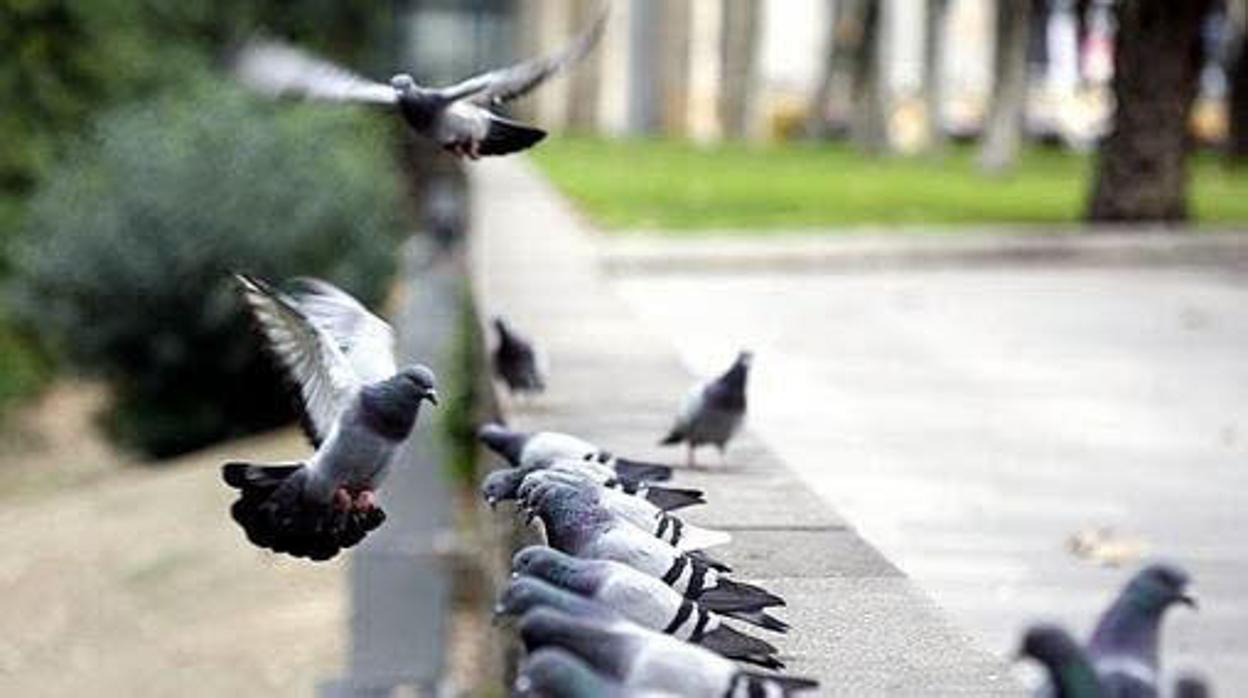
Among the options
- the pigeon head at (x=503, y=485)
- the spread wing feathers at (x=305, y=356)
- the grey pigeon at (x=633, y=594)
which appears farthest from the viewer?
the pigeon head at (x=503, y=485)

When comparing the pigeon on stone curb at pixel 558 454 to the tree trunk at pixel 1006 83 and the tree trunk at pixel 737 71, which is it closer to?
the tree trunk at pixel 1006 83

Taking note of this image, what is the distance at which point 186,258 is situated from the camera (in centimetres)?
1786

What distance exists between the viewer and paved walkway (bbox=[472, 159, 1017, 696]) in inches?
162

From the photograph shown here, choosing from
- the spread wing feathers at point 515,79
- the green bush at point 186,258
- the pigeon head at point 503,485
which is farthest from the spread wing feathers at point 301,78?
the green bush at point 186,258

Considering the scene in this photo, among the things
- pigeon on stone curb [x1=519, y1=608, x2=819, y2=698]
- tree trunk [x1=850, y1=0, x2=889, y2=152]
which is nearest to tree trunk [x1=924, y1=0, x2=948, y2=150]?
tree trunk [x1=850, y1=0, x2=889, y2=152]

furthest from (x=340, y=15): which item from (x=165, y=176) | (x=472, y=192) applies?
(x=165, y=176)

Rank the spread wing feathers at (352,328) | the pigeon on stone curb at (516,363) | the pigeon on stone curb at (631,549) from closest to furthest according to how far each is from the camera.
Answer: the pigeon on stone curb at (631,549) < the spread wing feathers at (352,328) < the pigeon on stone curb at (516,363)

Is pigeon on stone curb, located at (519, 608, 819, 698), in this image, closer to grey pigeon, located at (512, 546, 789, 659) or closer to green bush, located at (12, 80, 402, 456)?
grey pigeon, located at (512, 546, 789, 659)

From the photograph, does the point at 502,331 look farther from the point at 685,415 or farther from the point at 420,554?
the point at 420,554

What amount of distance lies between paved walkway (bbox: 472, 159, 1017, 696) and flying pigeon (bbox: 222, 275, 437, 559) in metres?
0.64

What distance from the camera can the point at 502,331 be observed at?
22.9ft

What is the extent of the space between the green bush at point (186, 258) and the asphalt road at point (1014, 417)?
2.23 meters

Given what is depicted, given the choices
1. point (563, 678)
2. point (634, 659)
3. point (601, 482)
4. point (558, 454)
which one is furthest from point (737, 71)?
point (563, 678)

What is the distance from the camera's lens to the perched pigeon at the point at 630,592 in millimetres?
3424
